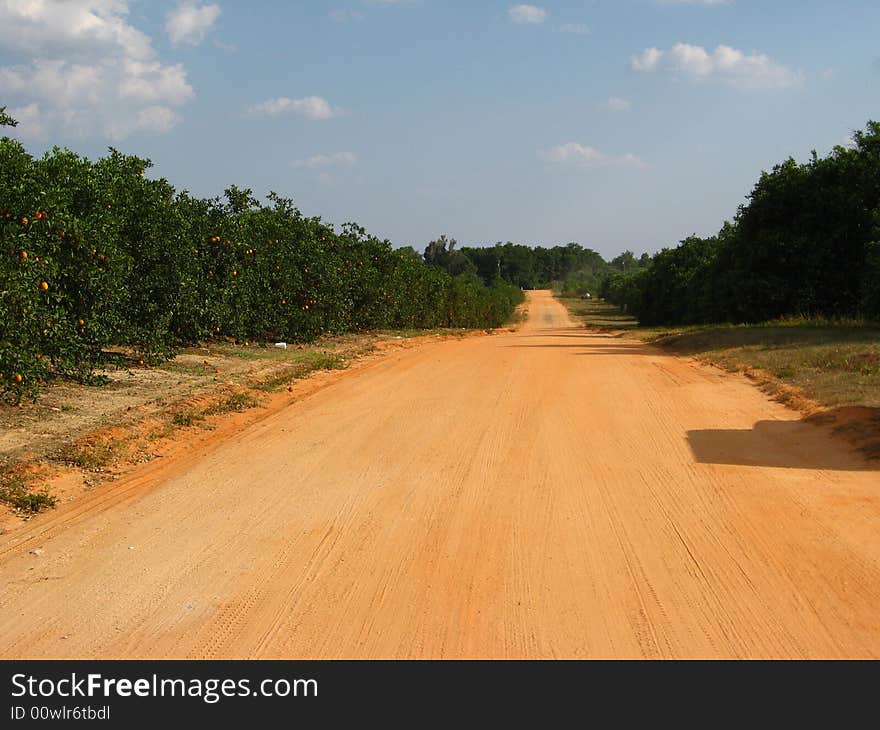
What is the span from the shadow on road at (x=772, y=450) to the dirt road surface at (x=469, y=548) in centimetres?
4

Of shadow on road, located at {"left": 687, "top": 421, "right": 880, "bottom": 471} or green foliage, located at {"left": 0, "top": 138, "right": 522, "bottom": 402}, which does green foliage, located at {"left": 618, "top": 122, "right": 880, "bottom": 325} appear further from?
shadow on road, located at {"left": 687, "top": 421, "right": 880, "bottom": 471}

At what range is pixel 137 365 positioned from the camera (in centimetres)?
1433

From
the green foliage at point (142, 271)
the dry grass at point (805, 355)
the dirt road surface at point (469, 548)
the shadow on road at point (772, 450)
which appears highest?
the green foliage at point (142, 271)

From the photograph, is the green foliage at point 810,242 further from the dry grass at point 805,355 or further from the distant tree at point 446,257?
the distant tree at point 446,257

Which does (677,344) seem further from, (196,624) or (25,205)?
(196,624)

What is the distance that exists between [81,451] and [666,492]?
5.57 m

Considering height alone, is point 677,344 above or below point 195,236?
below

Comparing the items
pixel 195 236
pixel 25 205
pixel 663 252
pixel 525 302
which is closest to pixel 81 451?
pixel 25 205

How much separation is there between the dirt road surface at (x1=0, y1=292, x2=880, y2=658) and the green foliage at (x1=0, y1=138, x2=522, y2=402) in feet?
9.55

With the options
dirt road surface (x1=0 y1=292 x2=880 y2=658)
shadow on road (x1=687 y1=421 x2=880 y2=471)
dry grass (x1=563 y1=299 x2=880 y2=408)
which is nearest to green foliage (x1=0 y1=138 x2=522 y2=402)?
dirt road surface (x1=0 y1=292 x2=880 y2=658)

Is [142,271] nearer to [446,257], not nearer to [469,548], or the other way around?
[469,548]

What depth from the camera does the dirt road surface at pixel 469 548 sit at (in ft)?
14.8

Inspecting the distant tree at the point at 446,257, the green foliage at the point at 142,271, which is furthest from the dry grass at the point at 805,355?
the distant tree at the point at 446,257

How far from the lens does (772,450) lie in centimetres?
880
